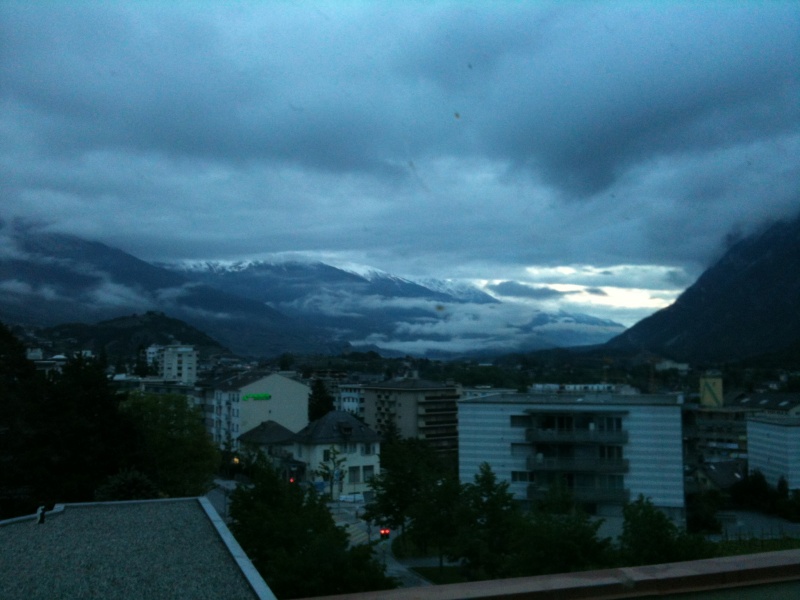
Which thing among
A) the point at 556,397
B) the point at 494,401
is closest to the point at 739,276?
the point at 556,397

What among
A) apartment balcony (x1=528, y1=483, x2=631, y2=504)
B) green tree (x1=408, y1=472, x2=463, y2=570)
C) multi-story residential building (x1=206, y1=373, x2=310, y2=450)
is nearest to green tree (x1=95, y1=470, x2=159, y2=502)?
green tree (x1=408, y1=472, x2=463, y2=570)

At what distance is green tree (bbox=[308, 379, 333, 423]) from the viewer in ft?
167

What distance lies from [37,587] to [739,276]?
20888 mm

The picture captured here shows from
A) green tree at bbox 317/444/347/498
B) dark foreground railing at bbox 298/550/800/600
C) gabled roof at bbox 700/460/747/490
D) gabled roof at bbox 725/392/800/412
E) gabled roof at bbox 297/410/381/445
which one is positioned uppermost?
dark foreground railing at bbox 298/550/800/600

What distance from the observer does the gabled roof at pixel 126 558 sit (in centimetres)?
613

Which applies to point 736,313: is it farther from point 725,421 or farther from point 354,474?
point 354,474

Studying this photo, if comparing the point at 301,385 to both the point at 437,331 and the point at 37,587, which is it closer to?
the point at 437,331

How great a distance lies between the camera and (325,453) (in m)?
35.1

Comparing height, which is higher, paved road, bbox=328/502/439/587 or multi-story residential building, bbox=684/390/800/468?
multi-story residential building, bbox=684/390/800/468

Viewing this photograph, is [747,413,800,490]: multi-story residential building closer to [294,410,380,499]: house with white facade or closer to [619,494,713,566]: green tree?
[619,494,713,566]: green tree

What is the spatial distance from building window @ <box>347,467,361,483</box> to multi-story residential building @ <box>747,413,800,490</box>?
18773 mm

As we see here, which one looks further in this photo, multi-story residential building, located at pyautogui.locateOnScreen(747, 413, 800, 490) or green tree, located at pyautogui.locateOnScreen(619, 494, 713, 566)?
multi-story residential building, located at pyautogui.locateOnScreen(747, 413, 800, 490)

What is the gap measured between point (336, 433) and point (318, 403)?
50.9 ft

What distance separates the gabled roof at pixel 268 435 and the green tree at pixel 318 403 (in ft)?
28.5
